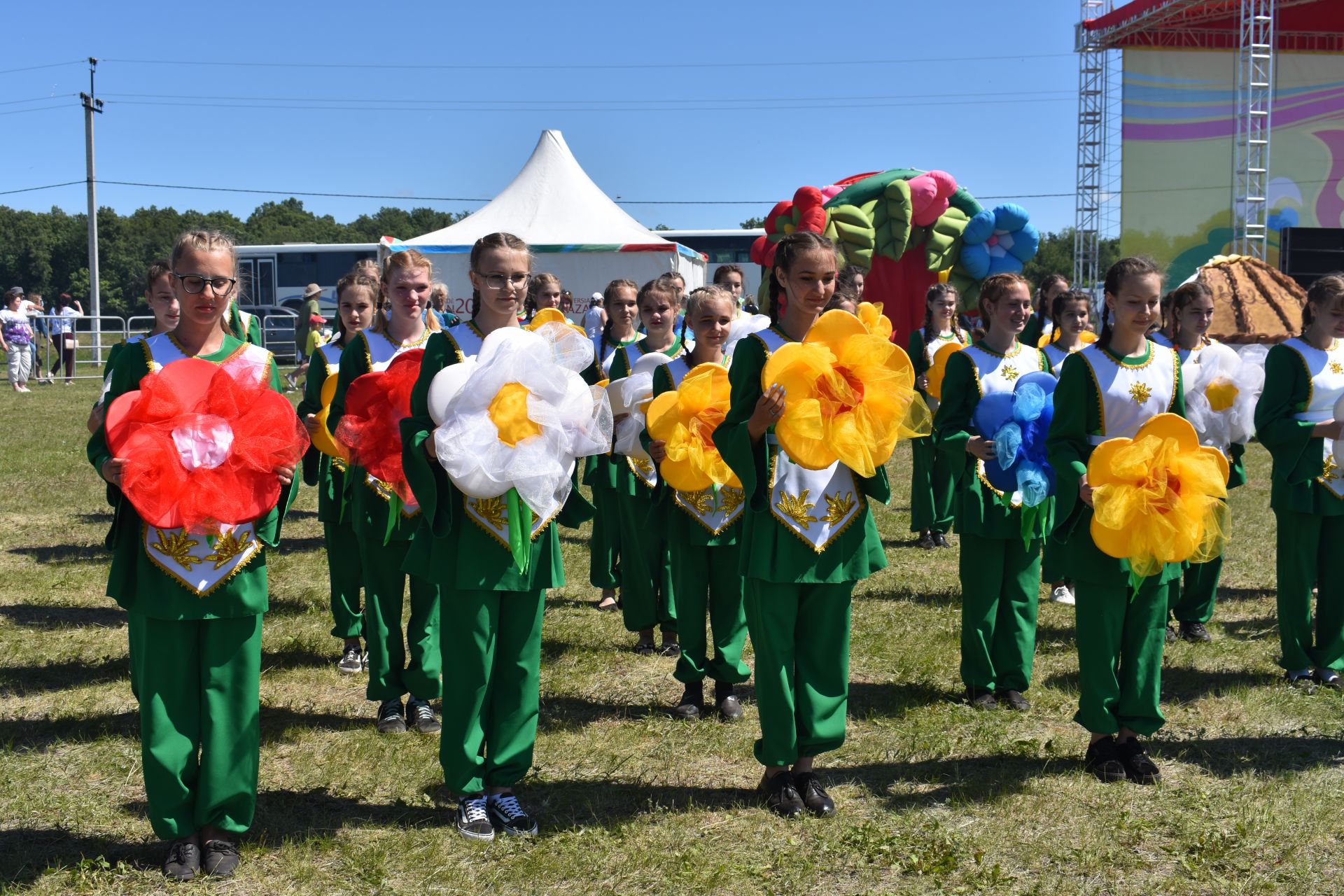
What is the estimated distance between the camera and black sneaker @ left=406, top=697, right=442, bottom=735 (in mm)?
5020

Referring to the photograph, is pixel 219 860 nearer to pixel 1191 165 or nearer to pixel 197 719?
pixel 197 719

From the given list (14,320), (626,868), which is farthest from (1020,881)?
(14,320)

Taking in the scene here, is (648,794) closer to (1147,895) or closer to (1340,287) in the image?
(1147,895)

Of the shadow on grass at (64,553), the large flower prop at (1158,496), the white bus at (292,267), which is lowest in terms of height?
the shadow on grass at (64,553)

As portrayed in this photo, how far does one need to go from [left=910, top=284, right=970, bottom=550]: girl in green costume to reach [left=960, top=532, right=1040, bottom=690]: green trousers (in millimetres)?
3156

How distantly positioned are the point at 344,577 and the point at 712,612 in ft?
5.71

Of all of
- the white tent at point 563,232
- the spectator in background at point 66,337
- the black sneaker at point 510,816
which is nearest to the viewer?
the black sneaker at point 510,816

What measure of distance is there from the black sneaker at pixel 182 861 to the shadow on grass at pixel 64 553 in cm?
518

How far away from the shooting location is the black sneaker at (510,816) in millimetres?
3908

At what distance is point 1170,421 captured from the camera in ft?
13.5

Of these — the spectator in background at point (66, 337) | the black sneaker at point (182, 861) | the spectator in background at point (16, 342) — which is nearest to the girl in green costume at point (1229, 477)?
the black sneaker at point (182, 861)

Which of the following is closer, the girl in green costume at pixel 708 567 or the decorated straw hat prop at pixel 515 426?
the decorated straw hat prop at pixel 515 426

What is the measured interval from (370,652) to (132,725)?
1020mm

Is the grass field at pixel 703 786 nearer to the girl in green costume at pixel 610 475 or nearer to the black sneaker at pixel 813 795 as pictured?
the black sneaker at pixel 813 795
